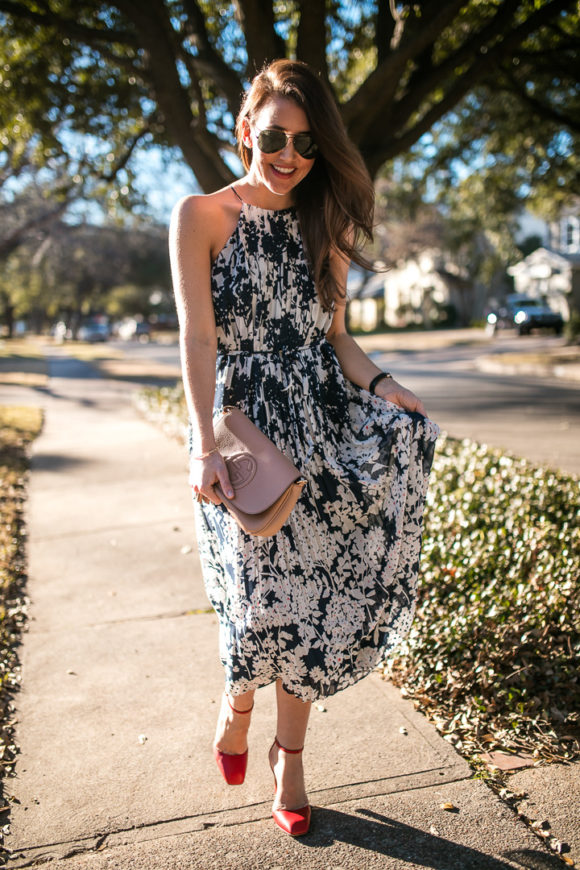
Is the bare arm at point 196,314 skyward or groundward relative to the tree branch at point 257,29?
groundward

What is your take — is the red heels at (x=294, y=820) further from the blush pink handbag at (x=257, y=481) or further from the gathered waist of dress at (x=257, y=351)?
the gathered waist of dress at (x=257, y=351)

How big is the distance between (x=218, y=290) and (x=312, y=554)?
2.72 ft

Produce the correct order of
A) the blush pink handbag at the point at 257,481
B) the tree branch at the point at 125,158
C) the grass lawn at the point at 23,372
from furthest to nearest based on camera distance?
the grass lawn at the point at 23,372, the tree branch at the point at 125,158, the blush pink handbag at the point at 257,481

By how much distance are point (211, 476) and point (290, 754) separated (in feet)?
2.99

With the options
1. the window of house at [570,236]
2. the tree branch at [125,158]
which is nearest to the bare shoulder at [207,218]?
the tree branch at [125,158]

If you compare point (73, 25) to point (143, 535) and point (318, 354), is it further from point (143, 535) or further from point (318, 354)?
point (318, 354)

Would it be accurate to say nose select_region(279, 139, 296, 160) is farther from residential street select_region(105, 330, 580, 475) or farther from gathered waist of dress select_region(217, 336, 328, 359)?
residential street select_region(105, 330, 580, 475)

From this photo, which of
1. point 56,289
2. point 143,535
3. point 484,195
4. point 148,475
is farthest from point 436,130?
point 56,289

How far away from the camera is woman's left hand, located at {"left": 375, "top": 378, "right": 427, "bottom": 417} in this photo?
243 centimetres

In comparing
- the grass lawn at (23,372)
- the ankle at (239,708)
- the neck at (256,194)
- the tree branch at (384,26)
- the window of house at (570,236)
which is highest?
the window of house at (570,236)

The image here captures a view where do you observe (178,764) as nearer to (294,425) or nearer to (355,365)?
(294,425)

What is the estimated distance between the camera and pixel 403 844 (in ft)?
7.39

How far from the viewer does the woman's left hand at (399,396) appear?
243 centimetres

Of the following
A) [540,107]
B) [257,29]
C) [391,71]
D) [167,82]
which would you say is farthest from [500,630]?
[540,107]
